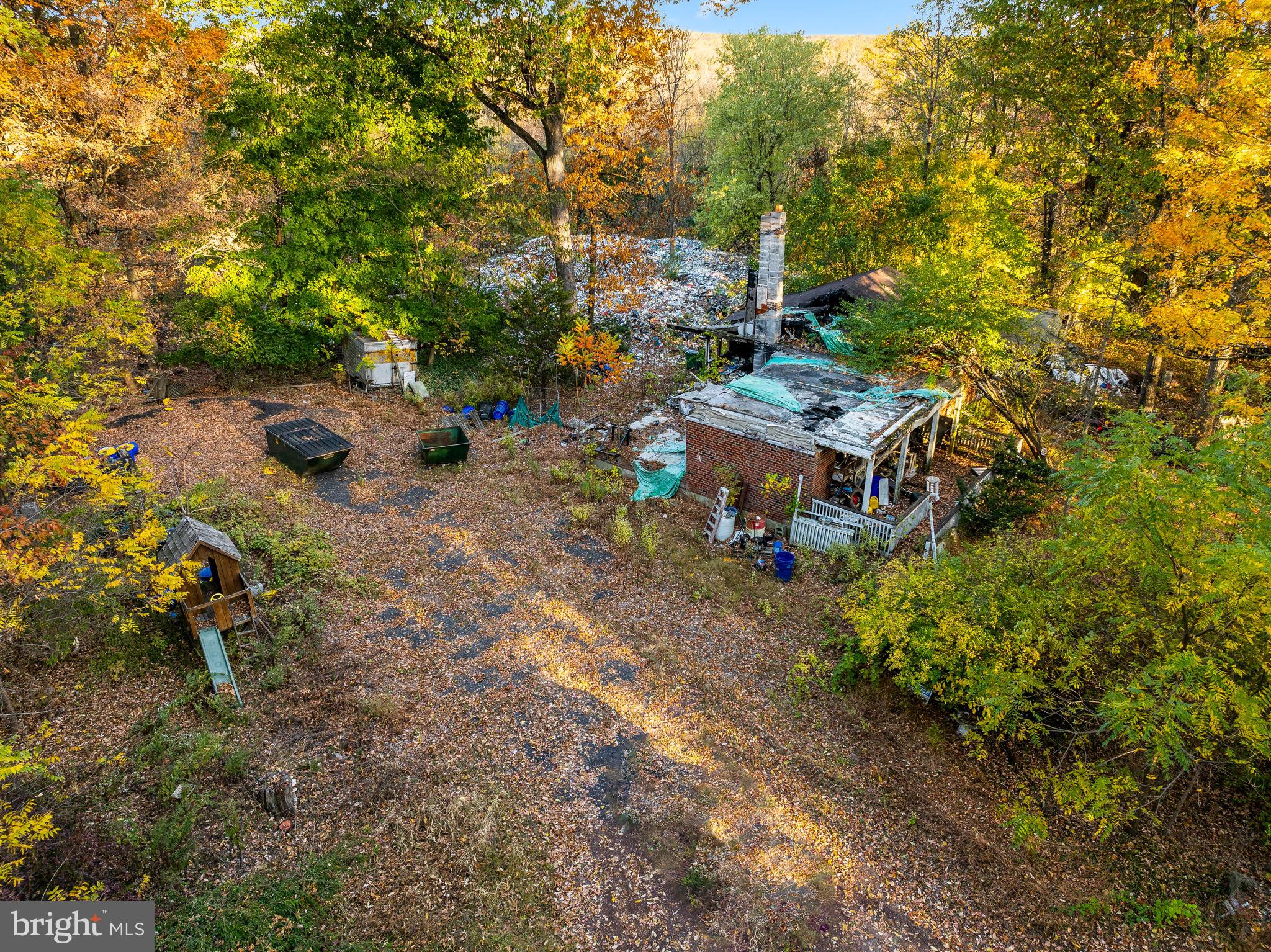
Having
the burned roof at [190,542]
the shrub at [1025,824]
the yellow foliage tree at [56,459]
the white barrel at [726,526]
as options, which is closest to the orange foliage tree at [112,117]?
the yellow foliage tree at [56,459]

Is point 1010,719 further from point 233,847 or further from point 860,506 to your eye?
point 233,847

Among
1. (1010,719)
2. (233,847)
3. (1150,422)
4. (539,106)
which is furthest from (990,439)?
(233,847)

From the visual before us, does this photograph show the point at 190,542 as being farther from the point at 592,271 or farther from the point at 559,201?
the point at 592,271

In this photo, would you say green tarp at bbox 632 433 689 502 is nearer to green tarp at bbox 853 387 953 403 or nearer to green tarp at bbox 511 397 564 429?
green tarp at bbox 853 387 953 403

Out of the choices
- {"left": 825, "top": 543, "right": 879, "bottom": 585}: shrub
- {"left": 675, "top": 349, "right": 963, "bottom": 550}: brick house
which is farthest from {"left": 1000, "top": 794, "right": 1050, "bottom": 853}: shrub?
{"left": 675, "top": 349, "right": 963, "bottom": 550}: brick house

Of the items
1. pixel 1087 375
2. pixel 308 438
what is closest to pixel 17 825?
pixel 308 438

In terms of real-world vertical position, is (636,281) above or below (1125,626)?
above
